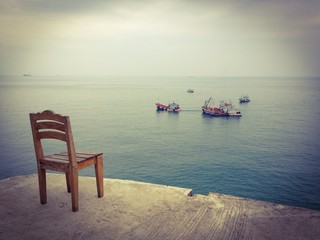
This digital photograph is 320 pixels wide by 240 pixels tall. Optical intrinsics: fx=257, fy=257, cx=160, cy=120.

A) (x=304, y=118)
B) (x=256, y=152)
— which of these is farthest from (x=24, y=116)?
(x=304, y=118)

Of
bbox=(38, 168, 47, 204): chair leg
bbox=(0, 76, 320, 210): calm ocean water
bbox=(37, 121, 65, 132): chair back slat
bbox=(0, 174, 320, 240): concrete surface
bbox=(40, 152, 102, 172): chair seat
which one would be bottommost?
bbox=(0, 76, 320, 210): calm ocean water

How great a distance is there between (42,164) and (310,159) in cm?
3204

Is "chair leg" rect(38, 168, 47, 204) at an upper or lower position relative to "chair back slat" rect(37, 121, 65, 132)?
lower

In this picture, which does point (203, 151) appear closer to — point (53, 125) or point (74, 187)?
point (74, 187)

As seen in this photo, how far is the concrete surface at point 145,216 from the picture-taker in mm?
3041

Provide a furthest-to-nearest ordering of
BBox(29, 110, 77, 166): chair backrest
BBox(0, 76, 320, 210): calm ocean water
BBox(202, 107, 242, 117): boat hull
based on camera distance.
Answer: BBox(202, 107, 242, 117): boat hull → BBox(0, 76, 320, 210): calm ocean water → BBox(29, 110, 77, 166): chair backrest

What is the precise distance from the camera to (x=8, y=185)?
4.54 meters

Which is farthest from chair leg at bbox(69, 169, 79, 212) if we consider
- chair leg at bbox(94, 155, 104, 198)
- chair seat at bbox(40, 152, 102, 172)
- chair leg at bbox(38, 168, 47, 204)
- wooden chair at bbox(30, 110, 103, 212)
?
chair leg at bbox(38, 168, 47, 204)

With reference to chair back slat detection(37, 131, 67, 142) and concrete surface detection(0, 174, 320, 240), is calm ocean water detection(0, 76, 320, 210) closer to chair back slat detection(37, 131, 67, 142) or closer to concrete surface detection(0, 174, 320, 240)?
concrete surface detection(0, 174, 320, 240)

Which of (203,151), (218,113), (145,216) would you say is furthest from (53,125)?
(218,113)

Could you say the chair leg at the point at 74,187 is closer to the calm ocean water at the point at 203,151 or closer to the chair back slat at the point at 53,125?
the chair back slat at the point at 53,125

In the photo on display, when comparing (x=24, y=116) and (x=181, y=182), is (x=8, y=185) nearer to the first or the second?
(x=181, y=182)

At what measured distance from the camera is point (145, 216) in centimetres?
347

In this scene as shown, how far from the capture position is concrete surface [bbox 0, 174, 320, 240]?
304 centimetres
